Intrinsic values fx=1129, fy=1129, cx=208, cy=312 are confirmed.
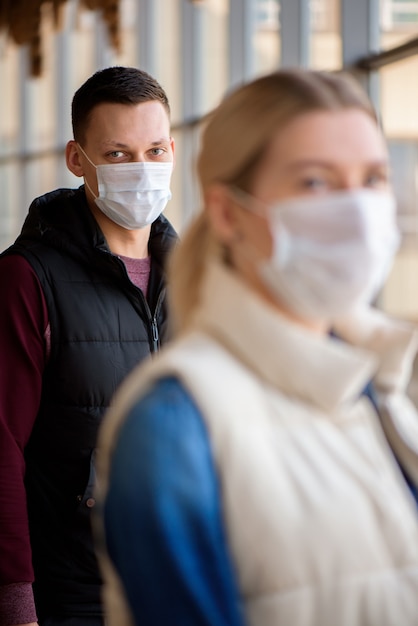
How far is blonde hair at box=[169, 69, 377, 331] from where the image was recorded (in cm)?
133

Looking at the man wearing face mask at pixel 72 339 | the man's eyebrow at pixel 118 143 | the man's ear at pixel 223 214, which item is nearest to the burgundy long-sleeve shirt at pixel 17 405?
the man wearing face mask at pixel 72 339

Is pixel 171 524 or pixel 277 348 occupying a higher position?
pixel 277 348

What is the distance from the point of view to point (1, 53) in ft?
39.5

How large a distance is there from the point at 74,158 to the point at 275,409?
1569 millimetres

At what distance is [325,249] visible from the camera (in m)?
1.34

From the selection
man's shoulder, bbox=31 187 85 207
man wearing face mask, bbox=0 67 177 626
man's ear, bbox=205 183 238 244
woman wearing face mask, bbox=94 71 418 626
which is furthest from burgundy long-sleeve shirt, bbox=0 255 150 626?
man's ear, bbox=205 183 238 244

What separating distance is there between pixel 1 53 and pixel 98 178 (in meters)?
9.96

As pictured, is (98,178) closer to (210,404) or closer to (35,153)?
(210,404)

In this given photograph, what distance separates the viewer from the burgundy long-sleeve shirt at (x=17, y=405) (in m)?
2.21

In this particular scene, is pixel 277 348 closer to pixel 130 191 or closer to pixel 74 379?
pixel 74 379

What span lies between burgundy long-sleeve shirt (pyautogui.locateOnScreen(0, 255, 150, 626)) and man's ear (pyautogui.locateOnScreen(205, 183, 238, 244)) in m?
1.02

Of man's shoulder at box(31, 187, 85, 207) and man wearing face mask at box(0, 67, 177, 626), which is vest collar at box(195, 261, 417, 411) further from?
man's shoulder at box(31, 187, 85, 207)

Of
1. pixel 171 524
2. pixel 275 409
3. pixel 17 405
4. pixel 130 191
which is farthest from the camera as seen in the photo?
pixel 130 191

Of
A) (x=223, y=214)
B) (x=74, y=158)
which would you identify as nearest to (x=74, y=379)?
(x=74, y=158)
